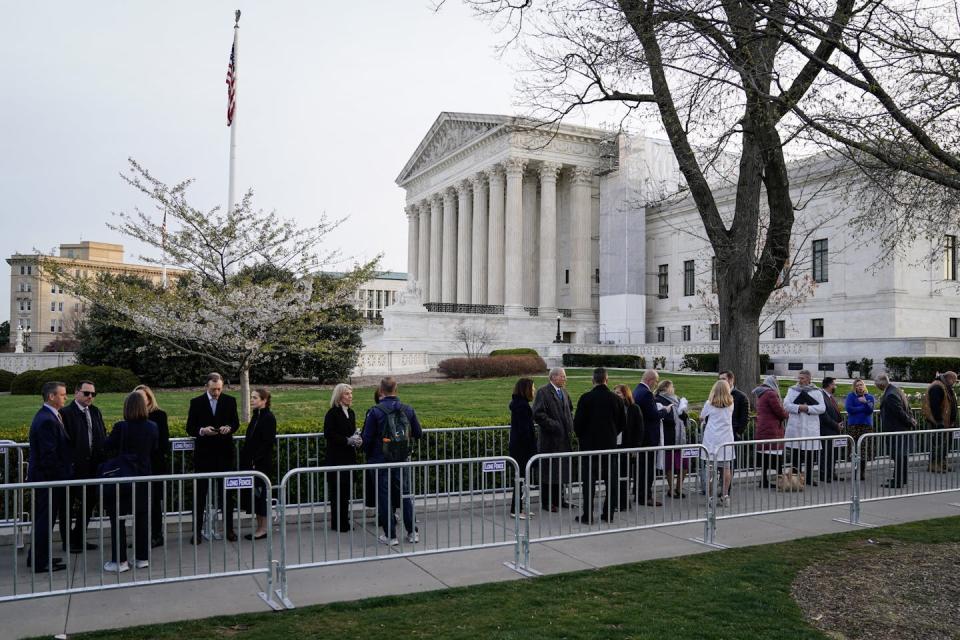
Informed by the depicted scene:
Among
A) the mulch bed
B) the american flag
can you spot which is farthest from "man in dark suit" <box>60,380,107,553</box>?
the american flag

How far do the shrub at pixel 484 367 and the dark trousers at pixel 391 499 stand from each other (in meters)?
27.4

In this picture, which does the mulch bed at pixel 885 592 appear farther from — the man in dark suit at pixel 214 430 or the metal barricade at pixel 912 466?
the man in dark suit at pixel 214 430

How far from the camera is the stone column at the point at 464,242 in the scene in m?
65.2

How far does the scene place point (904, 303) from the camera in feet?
132

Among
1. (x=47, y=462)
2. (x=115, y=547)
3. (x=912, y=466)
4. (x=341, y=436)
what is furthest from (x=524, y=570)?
(x=912, y=466)

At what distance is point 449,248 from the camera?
7044 centimetres

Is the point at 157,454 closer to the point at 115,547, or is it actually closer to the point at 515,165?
the point at 115,547

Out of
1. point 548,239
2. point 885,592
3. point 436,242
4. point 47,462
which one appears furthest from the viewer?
point 436,242

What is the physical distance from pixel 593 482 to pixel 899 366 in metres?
29.9

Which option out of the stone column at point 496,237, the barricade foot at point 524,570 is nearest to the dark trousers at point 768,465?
the barricade foot at point 524,570

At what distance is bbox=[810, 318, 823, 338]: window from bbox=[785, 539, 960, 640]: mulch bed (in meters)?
38.9

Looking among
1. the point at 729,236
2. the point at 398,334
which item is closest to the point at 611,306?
the point at 398,334

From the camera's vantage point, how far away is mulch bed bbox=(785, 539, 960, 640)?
19.8ft

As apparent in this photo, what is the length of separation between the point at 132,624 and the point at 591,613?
147 inches
